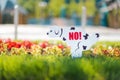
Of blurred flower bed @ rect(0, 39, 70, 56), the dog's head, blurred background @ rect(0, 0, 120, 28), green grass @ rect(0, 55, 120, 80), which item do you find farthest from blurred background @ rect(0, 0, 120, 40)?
green grass @ rect(0, 55, 120, 80)

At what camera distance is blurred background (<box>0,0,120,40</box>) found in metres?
24.4

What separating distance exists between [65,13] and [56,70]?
20262 mm

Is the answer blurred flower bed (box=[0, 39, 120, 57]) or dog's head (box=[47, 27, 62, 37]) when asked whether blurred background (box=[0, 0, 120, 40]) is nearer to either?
blurred flower bed (box=[0, 39, 120, 57])

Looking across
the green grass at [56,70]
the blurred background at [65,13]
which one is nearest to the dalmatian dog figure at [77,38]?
the green grass at [56,70]

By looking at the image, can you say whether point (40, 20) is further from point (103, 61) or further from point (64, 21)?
point (103, 61)

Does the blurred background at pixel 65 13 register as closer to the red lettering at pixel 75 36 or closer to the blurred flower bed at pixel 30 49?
the blurred flower bed at pixel 30 49

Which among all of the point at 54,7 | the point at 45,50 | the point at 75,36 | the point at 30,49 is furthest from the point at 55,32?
the point at 54,7

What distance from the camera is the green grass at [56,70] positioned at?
4578mm

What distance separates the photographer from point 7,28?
2266cm

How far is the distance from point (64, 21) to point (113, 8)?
242 cm

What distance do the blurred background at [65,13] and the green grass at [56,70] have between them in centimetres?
1954

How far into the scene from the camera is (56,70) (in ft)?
15.1

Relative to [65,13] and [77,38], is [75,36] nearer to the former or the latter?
[77,38]

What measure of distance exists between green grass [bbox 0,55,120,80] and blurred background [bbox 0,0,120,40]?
769 inches
